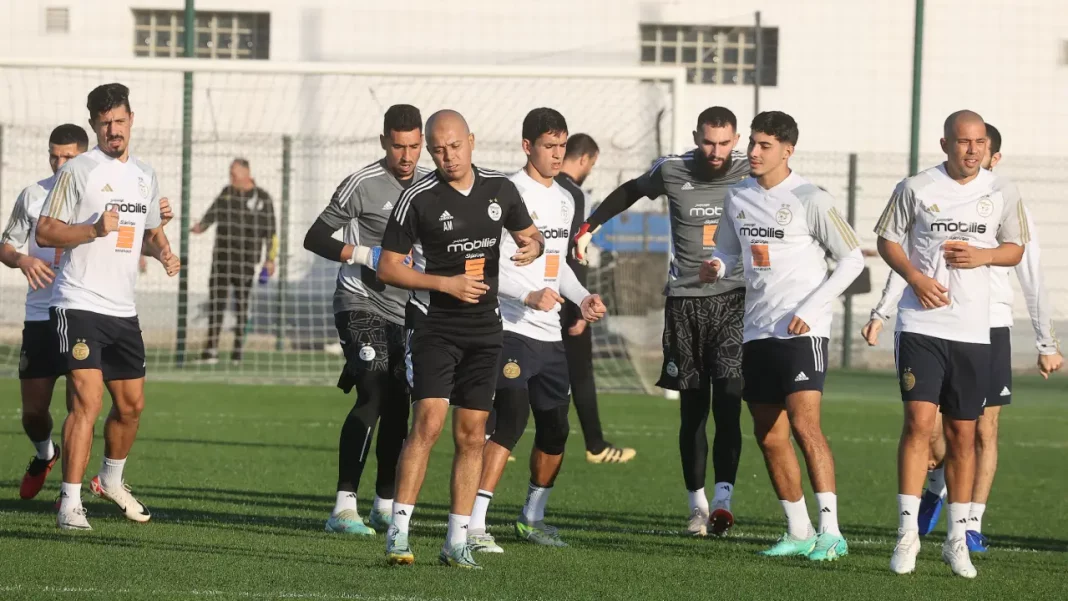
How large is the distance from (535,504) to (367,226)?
177 centimetres

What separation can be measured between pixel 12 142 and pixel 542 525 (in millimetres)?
12531

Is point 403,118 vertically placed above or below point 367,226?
above

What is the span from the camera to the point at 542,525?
7.98 metres

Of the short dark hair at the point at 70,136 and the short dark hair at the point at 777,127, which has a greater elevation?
the short dark hair at the point at 777,127

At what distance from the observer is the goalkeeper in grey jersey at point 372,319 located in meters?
8.23

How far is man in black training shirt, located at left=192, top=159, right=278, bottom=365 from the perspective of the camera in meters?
17.5

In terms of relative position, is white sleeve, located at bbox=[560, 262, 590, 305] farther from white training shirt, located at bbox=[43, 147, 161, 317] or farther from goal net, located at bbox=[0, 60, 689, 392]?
goal net, located at bbox=[0, 60, 689, 392]

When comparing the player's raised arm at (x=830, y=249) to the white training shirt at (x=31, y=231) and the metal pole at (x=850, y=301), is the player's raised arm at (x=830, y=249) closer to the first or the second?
the white training shirt at (x=31, y=231)

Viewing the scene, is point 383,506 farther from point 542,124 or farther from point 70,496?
point 542,124

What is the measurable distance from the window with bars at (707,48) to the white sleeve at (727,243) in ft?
50.0

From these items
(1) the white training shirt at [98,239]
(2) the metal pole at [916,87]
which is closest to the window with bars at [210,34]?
(2) the metal pole at [916,87]

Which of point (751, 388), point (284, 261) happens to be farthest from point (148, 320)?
point (751, 388)

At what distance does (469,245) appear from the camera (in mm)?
6875

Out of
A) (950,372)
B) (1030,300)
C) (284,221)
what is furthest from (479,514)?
(284,221)
